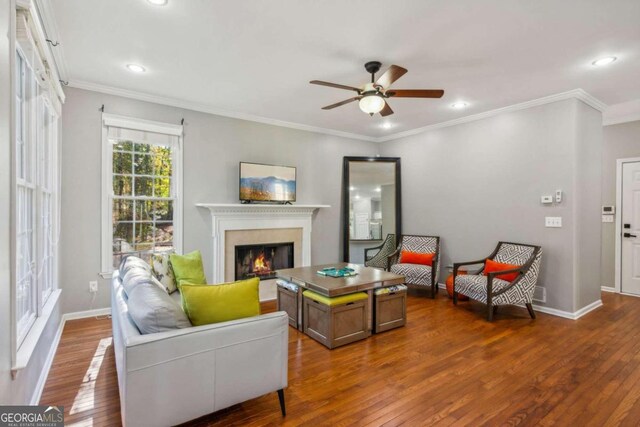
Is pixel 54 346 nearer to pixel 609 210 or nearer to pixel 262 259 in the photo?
pixel 262 259

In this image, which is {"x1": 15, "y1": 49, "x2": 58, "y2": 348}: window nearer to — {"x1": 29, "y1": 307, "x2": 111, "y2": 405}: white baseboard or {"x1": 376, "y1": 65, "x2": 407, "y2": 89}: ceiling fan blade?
{"x1": 29, "y1": 307, "x2": 111, "y2": 405}: white baseboard

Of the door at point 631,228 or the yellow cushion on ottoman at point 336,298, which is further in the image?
the door at point 631,228

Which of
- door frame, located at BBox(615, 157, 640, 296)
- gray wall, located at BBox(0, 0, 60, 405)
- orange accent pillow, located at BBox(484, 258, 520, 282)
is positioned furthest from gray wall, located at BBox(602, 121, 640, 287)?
gray wall, located at BBox(0, 0, 60, 405)

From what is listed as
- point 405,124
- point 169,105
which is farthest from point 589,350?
point 169,105

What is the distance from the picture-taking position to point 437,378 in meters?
2.52

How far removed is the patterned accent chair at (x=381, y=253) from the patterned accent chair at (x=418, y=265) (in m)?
0.22

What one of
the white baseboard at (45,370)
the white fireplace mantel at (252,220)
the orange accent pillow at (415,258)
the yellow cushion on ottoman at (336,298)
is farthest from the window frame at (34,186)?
the orange accent pillow at (415,258)

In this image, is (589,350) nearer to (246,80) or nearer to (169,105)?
(246,80)

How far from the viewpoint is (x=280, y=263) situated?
5.16 metres

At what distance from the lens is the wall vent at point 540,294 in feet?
13.5

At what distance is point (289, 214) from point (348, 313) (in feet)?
7.70

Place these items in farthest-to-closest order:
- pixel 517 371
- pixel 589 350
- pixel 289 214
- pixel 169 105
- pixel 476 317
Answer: pixel 289 214 → pixel 169 105 → pixel 476 317 → pixel 589 350 → pixel 517 371

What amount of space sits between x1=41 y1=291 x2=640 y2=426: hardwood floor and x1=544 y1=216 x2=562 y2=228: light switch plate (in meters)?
1.19

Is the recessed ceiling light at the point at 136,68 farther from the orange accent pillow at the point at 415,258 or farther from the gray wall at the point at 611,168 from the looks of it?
the gray wall at the point at 611,168
